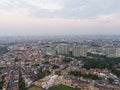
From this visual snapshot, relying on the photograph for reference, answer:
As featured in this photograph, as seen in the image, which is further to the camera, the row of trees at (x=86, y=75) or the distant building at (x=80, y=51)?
the distant building at (x=80, y=51)

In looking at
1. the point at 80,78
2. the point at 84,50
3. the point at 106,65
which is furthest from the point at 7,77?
the point at 84,50

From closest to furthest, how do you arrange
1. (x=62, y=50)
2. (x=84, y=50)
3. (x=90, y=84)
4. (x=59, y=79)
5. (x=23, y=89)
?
(x=23, y=89)
(x=90, y=84)
(x=59, y=79)
(x=84, y=50)
(x=62, y=50)

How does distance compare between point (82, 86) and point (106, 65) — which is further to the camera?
point (106, 65)

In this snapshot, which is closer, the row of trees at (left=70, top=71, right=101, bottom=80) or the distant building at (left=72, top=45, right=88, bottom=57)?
the row of trees at (left=70, top=71, right=101, bottom=80)

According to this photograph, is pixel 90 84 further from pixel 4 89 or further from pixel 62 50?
pixel 62 50

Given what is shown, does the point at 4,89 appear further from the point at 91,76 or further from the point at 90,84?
the point at 91,76

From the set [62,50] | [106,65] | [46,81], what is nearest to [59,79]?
[46,81]

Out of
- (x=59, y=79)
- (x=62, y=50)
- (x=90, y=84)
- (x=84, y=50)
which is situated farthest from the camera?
(x=62, y=50)

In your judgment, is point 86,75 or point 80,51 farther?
point 80,51

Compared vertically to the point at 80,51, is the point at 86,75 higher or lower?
lower
